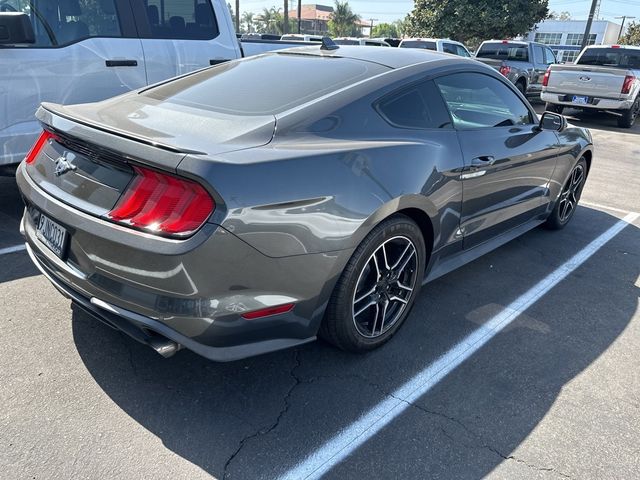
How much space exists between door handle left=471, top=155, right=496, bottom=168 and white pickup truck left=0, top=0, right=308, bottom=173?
301 cm

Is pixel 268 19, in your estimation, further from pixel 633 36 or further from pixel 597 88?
pixel 597 88

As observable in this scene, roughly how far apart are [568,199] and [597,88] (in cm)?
820

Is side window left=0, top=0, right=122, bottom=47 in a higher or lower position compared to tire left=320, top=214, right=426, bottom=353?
higher

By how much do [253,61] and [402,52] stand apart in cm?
98

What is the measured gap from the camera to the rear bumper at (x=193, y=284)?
204 centimetres

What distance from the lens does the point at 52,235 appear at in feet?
8.16

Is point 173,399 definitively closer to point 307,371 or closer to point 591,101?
point 307,371

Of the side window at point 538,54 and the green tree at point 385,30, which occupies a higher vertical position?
the side window at point 538,54

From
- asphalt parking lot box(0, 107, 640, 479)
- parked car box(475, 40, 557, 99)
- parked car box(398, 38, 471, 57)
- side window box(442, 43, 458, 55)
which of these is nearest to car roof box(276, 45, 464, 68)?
asphalt parking lot box(0, 107, 640, 479)

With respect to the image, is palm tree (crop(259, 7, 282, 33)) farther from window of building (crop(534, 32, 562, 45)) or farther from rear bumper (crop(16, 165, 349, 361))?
rear bumper (crop(16, 165, 349, 361))

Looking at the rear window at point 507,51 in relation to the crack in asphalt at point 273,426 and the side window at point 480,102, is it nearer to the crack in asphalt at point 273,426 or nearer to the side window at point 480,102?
the side window at point 480,102

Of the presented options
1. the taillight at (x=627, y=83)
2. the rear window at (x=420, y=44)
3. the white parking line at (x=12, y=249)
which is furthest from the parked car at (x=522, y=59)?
the white parking line at (x=12, y=249)

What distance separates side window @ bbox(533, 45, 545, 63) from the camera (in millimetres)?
15590

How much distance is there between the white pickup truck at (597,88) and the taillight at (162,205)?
471 inches
